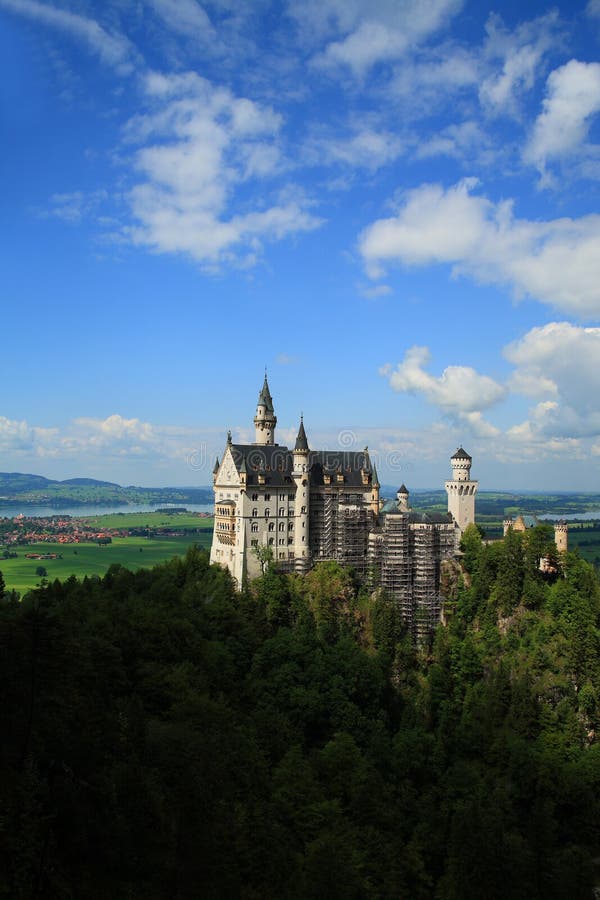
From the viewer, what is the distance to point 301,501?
308 feet

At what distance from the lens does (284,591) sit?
87250 millimetres

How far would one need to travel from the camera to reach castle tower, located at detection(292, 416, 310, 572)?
306 feet

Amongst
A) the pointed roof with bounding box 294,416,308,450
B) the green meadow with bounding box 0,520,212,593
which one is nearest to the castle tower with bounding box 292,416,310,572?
the pointed roof with bounding box 294,416,308,450

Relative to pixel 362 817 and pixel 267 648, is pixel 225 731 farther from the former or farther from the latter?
pixel 267 648

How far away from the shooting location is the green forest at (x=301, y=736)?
37375 mm

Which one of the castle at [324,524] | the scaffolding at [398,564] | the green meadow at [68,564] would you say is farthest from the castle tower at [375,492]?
the green meadow at [68,564]

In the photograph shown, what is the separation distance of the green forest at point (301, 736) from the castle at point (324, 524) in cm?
272

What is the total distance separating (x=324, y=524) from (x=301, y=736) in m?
31.2

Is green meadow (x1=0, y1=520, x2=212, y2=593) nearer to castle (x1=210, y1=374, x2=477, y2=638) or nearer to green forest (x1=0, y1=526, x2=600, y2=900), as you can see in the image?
castle (x1=210, y1=374, x2=477, y2=638)

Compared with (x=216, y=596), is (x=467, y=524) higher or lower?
higher

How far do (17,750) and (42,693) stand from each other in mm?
→ 3465

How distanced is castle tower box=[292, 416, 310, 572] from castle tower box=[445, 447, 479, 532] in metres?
20.2

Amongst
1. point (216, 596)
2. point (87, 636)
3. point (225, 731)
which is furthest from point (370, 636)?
point (87, 636)

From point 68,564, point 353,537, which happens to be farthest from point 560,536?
point 68,564
